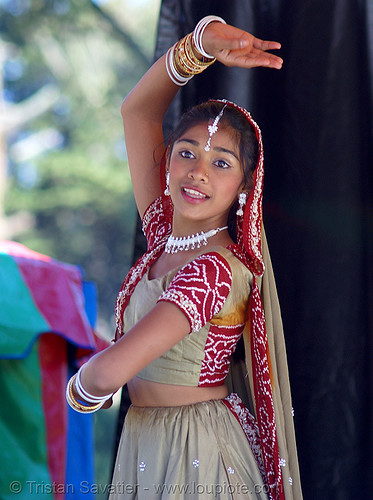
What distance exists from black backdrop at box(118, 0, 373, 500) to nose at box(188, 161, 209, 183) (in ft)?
1.84

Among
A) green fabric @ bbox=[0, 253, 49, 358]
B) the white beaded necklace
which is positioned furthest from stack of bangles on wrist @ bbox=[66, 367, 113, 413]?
green fabric @ bbox=[0, 253, 49, 358]

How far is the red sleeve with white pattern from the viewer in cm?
161

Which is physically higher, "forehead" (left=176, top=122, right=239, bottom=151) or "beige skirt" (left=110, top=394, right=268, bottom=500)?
"forehead" (left=176, top=122, right=239, bottom=151)

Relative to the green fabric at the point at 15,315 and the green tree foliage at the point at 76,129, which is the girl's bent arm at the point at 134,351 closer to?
the green fabric at the point at 15,315

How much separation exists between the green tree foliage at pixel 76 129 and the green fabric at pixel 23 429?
11.7 m

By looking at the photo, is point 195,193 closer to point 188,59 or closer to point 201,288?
point 201,288

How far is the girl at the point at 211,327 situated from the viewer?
1705 mm

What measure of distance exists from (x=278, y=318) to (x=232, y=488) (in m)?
0.45

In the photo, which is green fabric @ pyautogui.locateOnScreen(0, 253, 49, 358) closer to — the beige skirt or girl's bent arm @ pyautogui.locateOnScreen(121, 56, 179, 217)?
girl's bent arm @ pyautogui.locateOnScreen(121, 56, 179, 217)

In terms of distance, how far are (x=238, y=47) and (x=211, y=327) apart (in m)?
0.71

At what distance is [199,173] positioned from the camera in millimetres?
1800

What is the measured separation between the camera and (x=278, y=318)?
1.86 metres

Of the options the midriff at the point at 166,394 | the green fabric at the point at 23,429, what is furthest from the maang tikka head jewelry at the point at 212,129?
the green fabric at the point at 23,429

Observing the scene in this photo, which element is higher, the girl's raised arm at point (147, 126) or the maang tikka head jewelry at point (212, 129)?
the girl's raised arm at point (147, 126)
